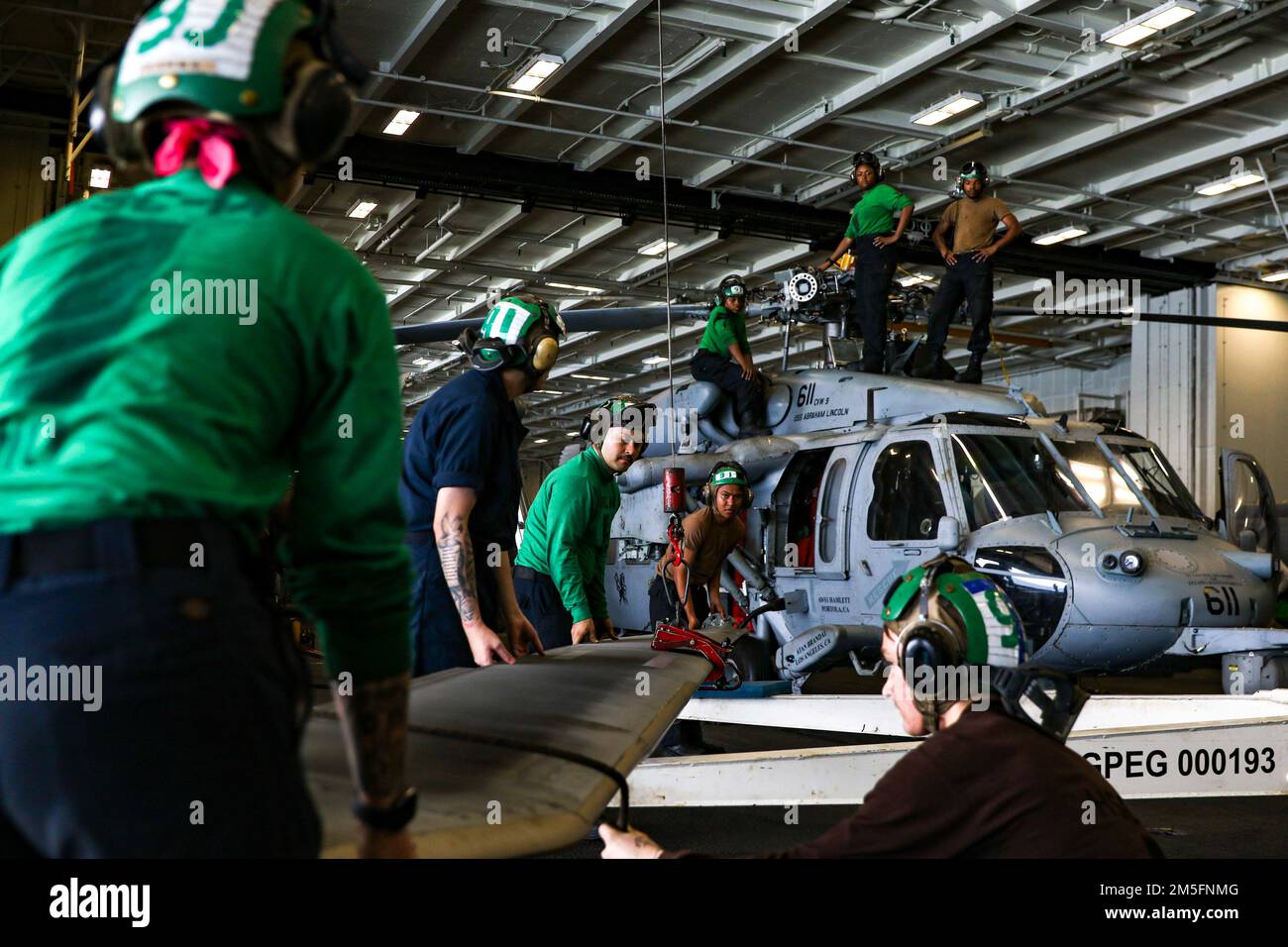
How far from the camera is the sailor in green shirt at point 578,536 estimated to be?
5.03 m

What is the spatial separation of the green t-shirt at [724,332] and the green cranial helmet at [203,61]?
947cm

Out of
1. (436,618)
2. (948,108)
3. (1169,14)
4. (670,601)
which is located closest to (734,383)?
(670,601)

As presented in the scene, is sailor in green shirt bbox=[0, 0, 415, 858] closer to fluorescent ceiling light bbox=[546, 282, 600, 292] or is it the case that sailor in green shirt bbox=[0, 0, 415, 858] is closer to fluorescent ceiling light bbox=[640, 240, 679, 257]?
fluorescent ceiling light bbox=[640, 240, 679, 257]

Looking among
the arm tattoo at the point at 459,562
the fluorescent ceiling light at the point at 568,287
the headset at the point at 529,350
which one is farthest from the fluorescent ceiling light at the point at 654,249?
the arm tattoo at the point at 459,562

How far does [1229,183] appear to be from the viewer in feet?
51.5

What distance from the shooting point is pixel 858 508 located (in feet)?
29.9

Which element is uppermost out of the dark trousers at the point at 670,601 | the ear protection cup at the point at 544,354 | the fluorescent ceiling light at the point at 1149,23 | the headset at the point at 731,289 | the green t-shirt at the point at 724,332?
the fluorescent ceiling light at the point at 1149,23

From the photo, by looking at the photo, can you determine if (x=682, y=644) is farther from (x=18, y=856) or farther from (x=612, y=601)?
(x=612, y=601)

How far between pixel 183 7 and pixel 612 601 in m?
11.4

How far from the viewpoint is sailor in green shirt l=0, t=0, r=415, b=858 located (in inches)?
42.0

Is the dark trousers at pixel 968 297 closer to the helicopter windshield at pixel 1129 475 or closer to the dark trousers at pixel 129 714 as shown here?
the helicopter windshield at pixel 1129 475

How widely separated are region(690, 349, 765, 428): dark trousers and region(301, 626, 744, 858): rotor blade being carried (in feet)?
25.1

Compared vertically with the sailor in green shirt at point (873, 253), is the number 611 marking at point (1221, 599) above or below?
below

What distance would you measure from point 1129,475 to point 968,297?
229 cm
